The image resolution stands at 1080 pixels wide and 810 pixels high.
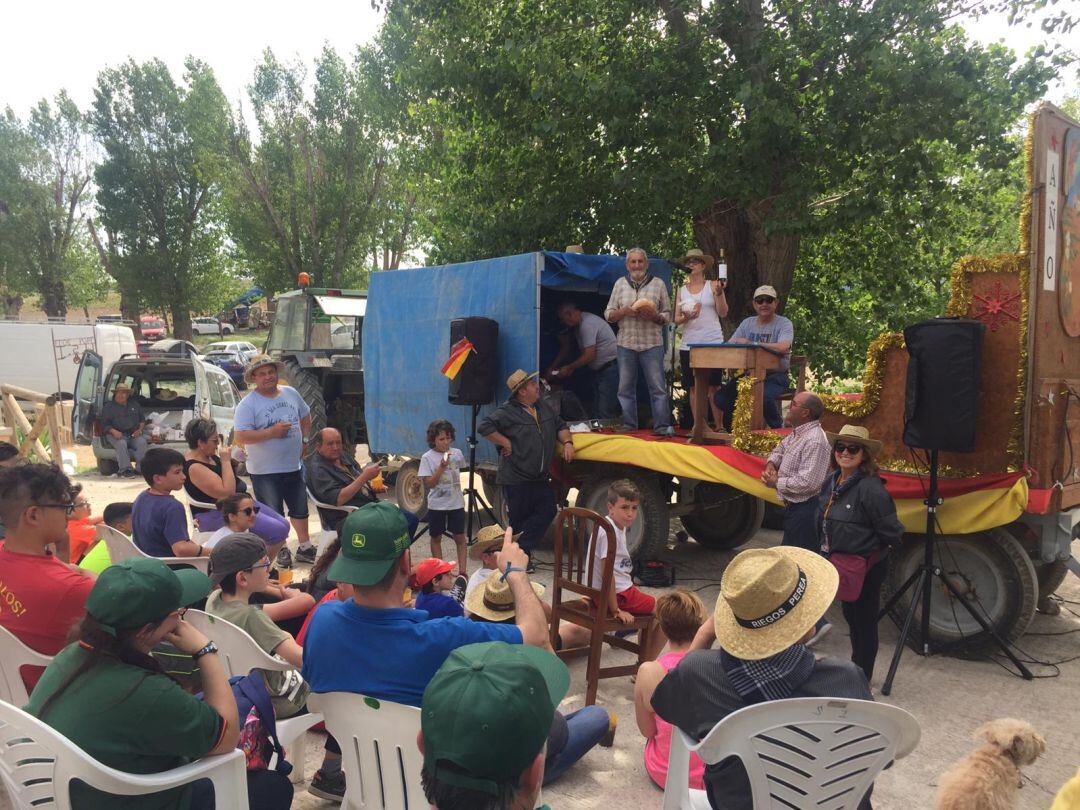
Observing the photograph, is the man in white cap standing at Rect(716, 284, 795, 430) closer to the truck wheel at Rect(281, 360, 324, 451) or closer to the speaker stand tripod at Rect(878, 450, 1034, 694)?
the speaker stand tripod at Rect(878, 450, 1034, 694)

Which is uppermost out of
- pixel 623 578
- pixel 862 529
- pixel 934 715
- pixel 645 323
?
pixel 645 323

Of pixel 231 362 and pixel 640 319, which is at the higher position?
pixel 640 319

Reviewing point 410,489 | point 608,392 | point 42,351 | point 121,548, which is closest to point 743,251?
point 608,392

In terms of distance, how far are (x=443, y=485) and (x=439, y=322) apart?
2.19 m

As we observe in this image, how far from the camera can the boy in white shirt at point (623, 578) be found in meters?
4.15

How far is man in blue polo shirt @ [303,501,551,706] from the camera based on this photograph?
228cm

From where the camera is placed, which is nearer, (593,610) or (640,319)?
(593,610)

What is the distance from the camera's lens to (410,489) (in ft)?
25.7

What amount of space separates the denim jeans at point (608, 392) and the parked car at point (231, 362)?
622 inches

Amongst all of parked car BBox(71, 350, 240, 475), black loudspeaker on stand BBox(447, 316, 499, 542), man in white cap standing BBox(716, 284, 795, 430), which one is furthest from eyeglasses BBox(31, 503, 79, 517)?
parked car BBox(71, 350, 240, 475)

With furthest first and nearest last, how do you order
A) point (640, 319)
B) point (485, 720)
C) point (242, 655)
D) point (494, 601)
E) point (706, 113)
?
point (706, 113)
point (640, 319)
point (494, 601)
point (242, 655)
point (485, 720)

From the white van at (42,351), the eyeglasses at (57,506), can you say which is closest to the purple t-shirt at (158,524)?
the eyeglasses at (57,506)

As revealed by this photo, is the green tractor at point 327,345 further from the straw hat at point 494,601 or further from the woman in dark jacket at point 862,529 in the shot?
the woman in dark jacket at point 862,529

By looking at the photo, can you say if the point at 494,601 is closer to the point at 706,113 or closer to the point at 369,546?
the point at 369,546
